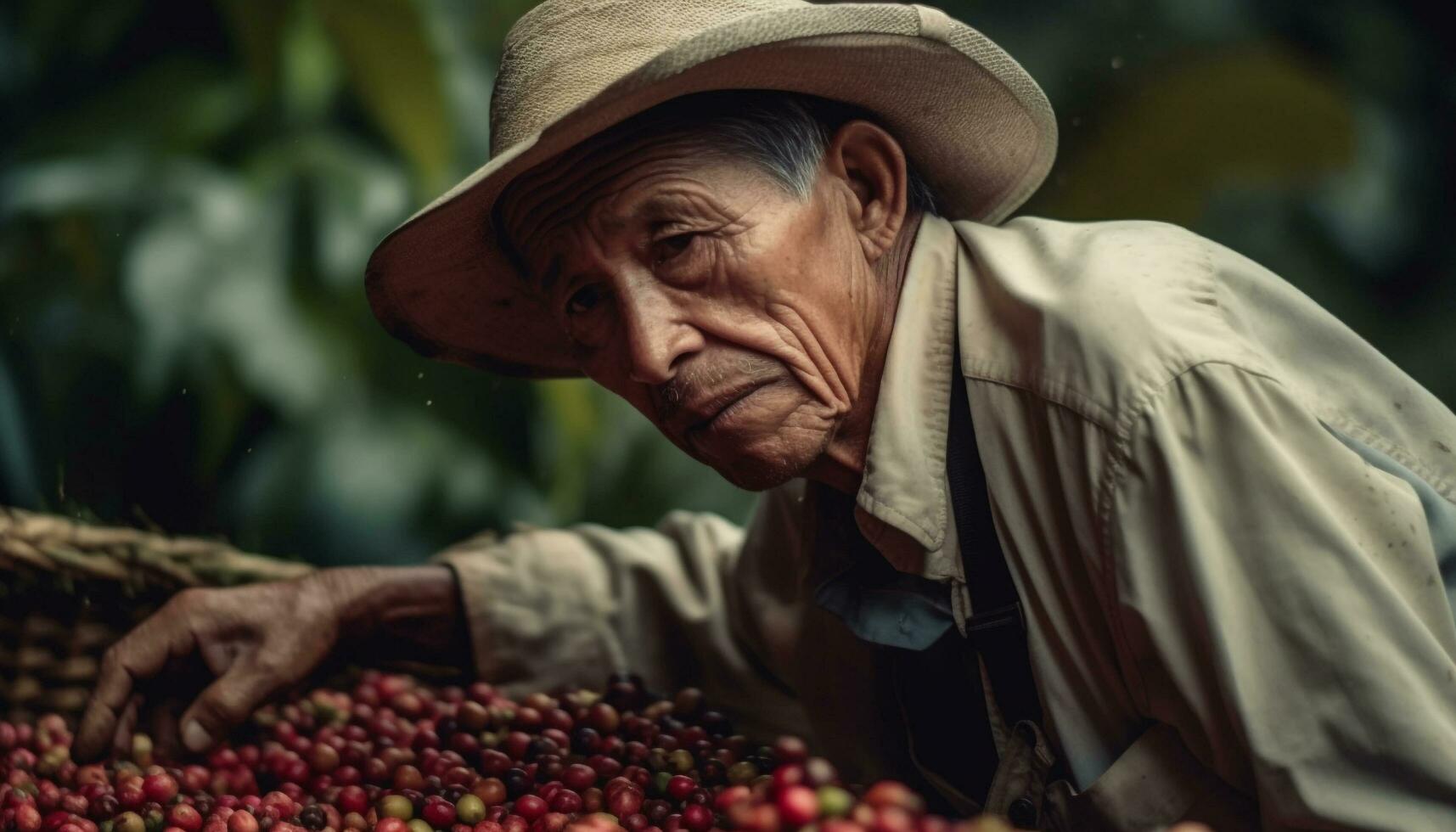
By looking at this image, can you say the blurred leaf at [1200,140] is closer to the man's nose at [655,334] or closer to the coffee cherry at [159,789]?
the man's nose at [655,334]

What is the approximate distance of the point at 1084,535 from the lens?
132cm

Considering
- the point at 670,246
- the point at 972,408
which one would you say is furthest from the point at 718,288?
the point at 972,408

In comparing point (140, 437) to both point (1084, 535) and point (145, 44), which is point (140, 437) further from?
point (1084, 535)

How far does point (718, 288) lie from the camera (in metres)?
1.48

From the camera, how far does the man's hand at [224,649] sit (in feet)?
6.21

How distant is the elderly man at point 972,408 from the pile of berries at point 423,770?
0.33ft

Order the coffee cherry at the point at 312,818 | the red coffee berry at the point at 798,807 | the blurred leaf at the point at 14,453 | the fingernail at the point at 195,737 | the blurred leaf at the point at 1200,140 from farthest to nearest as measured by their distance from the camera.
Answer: the blurred leaf at the point at 1200,140
the blurred leaf at the point at 14,453
the fingernail at the point at 195,737
the coffee cherry at the point at 312,818
the red coffee berry at the point at 798,807

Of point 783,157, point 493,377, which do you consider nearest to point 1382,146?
point 493,377

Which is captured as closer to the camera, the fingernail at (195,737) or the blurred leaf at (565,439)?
the fingernail at (195,737)

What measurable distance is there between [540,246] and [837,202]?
360 millimetres

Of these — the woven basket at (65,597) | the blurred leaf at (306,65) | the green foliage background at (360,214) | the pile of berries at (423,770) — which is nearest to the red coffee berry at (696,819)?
the pile of berries at (423,770)

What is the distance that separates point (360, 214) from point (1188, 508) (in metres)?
2.26

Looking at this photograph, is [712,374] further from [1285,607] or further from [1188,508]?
[1285,607]

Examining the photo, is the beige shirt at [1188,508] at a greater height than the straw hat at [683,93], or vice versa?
the straw hat at [683,93]
